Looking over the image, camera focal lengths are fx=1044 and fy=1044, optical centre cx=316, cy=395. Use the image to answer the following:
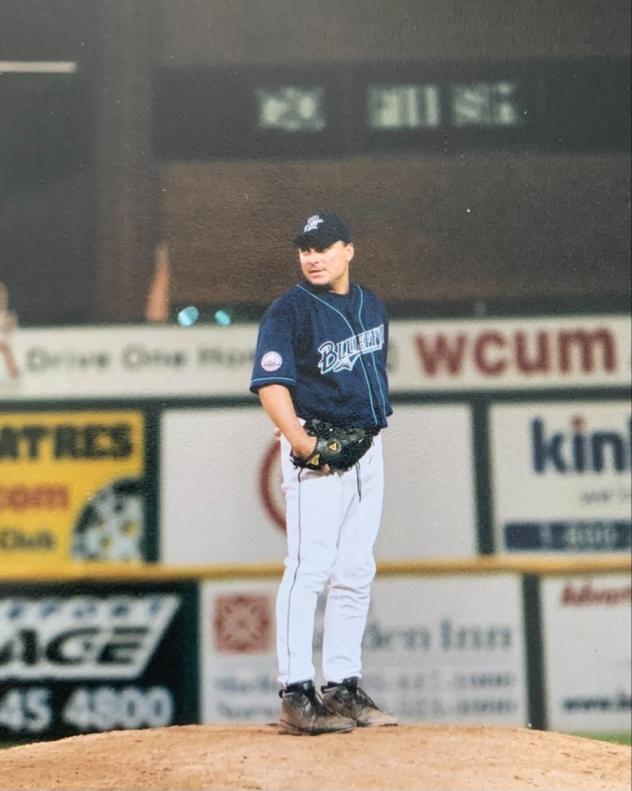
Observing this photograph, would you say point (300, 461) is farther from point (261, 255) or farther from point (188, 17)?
point (188, 17)

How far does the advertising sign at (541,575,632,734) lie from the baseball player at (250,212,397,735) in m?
0.95

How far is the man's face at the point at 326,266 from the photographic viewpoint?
553 centimetres

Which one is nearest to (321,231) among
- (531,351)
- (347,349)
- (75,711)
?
(347,349)

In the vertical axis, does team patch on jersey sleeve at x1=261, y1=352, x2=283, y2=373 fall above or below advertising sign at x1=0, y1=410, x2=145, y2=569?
above

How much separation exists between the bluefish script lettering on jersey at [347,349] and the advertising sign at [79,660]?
148cm

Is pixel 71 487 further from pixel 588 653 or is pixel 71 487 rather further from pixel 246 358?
pixel 588 653

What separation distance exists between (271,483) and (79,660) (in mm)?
1375

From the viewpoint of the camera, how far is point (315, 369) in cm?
541

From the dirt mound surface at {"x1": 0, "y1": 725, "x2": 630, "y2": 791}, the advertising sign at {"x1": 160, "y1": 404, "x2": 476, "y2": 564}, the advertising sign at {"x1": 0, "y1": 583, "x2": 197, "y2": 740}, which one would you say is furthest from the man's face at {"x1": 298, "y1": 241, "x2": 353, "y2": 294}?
the dirt mound surface at {"x1": 0, "y1": 725, "x2": 630, "y2": 791}

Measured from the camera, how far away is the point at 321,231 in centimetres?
554

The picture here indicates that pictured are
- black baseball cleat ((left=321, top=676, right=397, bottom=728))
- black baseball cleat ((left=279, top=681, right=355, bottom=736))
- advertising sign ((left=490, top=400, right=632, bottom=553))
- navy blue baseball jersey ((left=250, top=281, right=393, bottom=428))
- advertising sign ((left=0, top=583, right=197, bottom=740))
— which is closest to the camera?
Result: black baseball cleat ((left=279, top=681, right=355, bottom=736))

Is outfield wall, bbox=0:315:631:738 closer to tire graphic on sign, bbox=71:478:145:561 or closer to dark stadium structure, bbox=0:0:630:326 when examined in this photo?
tire graphic on sign, bbox=71:478:145:561

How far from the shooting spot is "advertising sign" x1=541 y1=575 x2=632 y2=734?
554cm

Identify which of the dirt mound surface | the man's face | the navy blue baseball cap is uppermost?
the navy blue baseball cap
